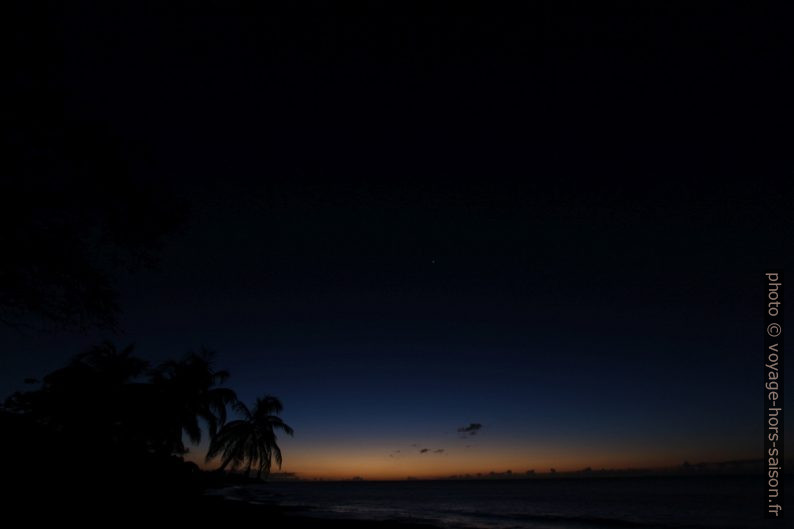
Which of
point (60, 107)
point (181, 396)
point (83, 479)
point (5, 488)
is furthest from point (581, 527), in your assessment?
point (60, 107)

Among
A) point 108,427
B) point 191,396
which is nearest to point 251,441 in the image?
point 191,396

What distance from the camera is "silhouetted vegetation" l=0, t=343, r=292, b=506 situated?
29.4 feet

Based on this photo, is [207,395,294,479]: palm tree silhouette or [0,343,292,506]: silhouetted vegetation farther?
[207,395,294,479]: palm tree silhouette

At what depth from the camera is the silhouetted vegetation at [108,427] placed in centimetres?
896

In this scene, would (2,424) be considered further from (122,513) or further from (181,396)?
(181,396)

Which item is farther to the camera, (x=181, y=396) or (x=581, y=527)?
(x=181, y=396)

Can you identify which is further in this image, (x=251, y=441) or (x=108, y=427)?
(x=251, y=441)

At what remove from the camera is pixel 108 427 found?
1703 centimetres

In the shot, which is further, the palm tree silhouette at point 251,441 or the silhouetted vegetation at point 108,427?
the palm tree silhouette at point 251,441

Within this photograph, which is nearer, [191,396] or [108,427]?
[108,427]

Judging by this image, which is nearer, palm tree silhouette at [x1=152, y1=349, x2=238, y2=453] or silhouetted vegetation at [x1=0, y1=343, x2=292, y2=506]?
silhouetted vegetation at [x1=0, y1=343, x2=292, y2=506]

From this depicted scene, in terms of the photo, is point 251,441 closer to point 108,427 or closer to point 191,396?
point 191,396

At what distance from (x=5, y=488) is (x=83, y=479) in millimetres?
2535

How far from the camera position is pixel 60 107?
654 centimetres
